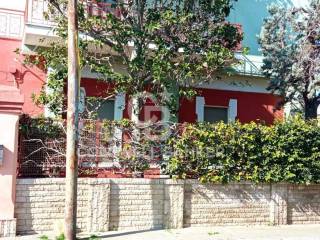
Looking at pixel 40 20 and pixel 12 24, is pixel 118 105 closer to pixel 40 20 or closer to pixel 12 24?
pixel 40 20

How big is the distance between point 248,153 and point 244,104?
17.4 feet

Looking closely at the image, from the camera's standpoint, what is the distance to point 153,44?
11.7m

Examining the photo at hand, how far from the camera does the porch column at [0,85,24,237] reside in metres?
9.22

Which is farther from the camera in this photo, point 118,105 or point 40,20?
point 118,105

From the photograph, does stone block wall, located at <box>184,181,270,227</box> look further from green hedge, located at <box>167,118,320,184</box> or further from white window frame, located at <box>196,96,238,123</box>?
white window frame, located at <box>196,96,238,123</box>

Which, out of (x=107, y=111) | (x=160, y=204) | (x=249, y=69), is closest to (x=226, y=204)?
(x=160, y=204)

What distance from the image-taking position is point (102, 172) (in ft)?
34.6

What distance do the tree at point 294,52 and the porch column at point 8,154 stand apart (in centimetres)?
760

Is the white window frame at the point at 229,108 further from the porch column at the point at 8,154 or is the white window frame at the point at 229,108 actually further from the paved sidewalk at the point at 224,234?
the porch column at the point at 8,154

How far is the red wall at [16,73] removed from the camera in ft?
43.6

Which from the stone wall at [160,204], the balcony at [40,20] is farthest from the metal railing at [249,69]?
the stone wall at [160,204]

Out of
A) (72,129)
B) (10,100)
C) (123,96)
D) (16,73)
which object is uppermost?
(16,73)

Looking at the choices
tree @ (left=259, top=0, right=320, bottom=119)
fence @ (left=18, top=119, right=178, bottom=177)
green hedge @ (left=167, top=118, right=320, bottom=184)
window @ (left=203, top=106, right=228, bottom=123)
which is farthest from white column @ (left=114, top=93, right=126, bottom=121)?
tree @ (left=259, top=0, right=320, bottom=119)

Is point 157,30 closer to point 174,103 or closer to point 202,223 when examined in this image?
point 174,103
